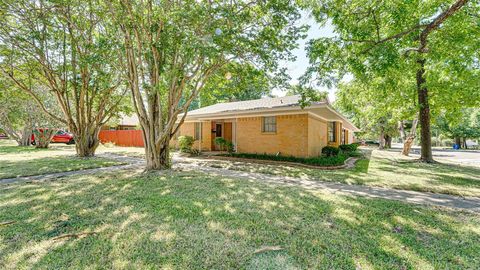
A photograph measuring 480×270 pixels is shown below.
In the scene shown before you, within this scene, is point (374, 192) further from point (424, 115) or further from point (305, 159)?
point (424, 115)

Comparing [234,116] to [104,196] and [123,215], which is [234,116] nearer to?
[104,196]

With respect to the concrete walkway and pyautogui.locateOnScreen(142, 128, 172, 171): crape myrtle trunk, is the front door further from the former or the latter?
the concrete walkway

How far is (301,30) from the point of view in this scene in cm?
805

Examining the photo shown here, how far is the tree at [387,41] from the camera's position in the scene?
6.73 metres

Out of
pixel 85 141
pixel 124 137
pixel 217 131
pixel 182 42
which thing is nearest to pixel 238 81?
pixel 182 42

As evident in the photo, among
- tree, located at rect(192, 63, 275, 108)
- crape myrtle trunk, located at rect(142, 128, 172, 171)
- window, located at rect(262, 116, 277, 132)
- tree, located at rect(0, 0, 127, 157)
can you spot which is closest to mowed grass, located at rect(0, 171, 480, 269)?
crape myrtle trunk, located at rect(142, 128, 172, 171)

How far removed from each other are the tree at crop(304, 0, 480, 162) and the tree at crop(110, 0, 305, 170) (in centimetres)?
133

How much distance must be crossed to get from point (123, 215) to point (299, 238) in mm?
3008

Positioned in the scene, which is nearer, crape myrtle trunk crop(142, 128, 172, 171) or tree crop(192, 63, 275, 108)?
crape myrtle trunk crop(142, 128, 172, 171)

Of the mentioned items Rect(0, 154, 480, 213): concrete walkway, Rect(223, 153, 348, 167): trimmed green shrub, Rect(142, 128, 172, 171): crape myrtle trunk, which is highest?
Rect(142, 128, 172, 171): crape myrtle trunk

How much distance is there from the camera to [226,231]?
3334 mm

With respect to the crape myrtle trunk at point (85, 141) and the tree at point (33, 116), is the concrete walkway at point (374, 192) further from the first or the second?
the tree at point (33, 116)

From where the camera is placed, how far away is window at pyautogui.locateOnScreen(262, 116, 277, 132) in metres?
12.6

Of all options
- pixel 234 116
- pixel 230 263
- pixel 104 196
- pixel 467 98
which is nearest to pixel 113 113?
pixel 234 116
